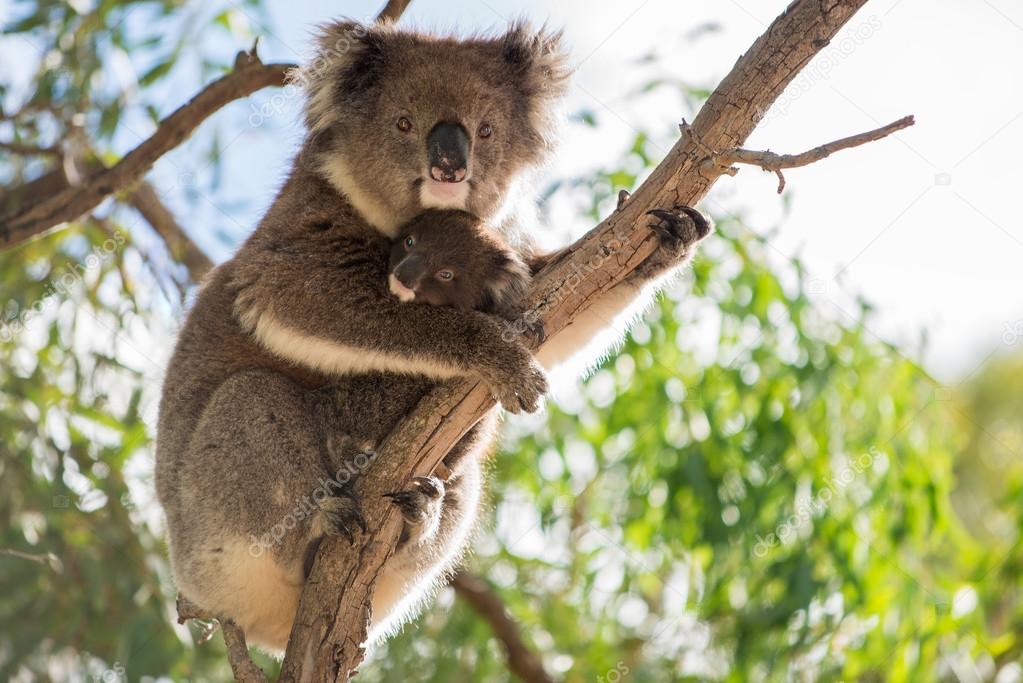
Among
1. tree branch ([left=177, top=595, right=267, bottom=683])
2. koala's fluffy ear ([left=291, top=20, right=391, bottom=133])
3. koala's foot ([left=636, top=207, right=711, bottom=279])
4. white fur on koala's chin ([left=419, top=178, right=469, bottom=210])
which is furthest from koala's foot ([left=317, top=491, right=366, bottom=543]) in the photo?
koala's fluffy ear ([left=291, top=20, right=391, bottom=133])

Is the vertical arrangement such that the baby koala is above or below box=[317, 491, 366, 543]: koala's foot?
above

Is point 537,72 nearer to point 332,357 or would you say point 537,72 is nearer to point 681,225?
point 681,225

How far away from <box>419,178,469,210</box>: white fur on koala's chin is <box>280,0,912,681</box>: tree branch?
1.30 feet

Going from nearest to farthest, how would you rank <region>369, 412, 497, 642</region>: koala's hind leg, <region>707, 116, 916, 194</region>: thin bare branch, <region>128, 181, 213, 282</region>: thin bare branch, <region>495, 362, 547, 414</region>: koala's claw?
<region>707, 116, 916, 194</region>: thin bare branch
<region>495, 362, 547, 414</region>: koala's claw
<region>369, 412, 497, 642</region>: koala's hind leg
<region>128, 181, 213, 282</region>: thin bare branch

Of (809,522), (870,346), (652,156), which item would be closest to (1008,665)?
(809,522)

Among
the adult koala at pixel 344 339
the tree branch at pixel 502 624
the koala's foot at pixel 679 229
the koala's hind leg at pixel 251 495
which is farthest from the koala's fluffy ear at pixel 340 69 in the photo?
the tree branch at pixel 502 624

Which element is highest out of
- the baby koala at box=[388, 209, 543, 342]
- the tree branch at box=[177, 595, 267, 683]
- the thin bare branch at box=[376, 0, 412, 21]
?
the thin bare branch at box=[376, 0, 412, 21]

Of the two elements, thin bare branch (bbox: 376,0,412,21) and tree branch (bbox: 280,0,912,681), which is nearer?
tree branch (bbox: 280,0,912,681)

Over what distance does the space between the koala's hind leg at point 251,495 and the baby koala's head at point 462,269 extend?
1.65 ft

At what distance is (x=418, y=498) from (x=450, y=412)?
0.25 m

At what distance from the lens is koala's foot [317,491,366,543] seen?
9.56 feet

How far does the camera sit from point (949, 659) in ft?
14.6

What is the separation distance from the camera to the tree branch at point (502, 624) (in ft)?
16.9

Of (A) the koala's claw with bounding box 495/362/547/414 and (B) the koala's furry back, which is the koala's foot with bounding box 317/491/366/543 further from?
(A) the koala's claw with bounding box 495/362/547/414
